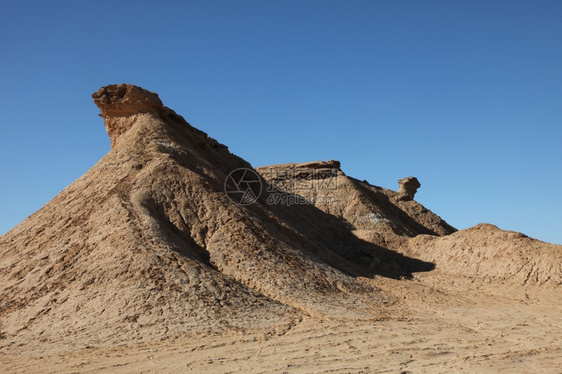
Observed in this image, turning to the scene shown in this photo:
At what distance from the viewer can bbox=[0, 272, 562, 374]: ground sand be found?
383 inches

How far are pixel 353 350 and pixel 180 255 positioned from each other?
6301mm

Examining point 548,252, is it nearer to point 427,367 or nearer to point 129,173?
point 427,367

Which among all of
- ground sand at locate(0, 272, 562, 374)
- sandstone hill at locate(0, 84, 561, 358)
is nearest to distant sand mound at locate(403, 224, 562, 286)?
sandstone hill at locate(0, 84, 561, 358)

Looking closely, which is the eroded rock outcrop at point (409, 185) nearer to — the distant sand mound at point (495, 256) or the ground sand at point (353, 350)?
the distant sand mound at point (495, 256)

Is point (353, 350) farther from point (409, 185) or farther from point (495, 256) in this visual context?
point (409, 185)

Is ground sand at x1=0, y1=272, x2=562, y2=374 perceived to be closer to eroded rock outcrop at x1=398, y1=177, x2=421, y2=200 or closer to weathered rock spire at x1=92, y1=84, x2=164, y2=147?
weathered rock spire at x1=92, y1=84, x2=164, y2=147

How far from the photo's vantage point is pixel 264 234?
1773 centimetres

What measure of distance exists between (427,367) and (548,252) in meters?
12.8

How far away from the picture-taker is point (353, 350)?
10711mm

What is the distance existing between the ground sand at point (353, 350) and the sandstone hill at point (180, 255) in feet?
2.48

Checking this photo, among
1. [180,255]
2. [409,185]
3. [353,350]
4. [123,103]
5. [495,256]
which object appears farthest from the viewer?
[409,185]

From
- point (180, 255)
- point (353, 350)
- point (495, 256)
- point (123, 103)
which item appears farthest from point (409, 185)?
point (353, 350)

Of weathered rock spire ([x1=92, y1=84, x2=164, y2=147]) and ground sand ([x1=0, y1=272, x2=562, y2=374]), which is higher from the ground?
weathered rock spire ([x1=92, y1=84, x2=164, y2=147])

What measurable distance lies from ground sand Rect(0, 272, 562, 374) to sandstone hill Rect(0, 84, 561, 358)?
0.76 metres
